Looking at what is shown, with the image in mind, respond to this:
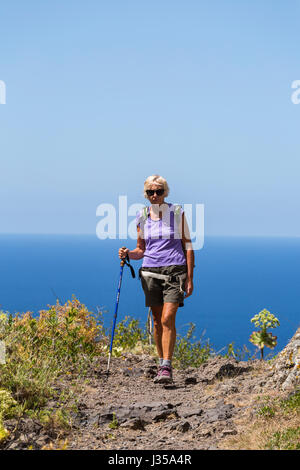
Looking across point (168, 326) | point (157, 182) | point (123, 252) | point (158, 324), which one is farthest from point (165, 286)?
point (157, 182)

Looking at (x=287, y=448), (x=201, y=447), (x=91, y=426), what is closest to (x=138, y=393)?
(x=91, y=426)

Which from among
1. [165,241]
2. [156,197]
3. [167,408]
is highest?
[156,197]

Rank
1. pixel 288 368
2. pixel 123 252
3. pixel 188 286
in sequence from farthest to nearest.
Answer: pixel 123 252 < pixel 188 286 < pixel 288 368

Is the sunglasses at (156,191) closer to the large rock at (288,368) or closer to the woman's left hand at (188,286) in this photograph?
the woman's left hand at (188,286)

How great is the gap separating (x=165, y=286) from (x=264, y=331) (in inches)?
91.2

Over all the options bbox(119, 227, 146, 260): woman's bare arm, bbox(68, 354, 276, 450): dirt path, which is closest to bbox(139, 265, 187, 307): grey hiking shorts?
bbox(119, 227, 146, 260): woman's bare arm

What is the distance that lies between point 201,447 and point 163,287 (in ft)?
11.6

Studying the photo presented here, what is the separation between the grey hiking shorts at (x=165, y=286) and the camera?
9.14m

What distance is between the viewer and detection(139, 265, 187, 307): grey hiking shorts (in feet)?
30.0

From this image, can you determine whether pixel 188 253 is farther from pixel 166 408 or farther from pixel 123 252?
pixel 166 408

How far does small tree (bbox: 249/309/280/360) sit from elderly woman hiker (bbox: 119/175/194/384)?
1.83m

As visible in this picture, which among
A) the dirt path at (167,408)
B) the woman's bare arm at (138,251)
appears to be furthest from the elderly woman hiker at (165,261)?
the dirt path at (167,408)

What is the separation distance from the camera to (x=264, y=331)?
10430 millimetres

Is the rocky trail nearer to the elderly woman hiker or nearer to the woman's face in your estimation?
the elderly woman hiker
